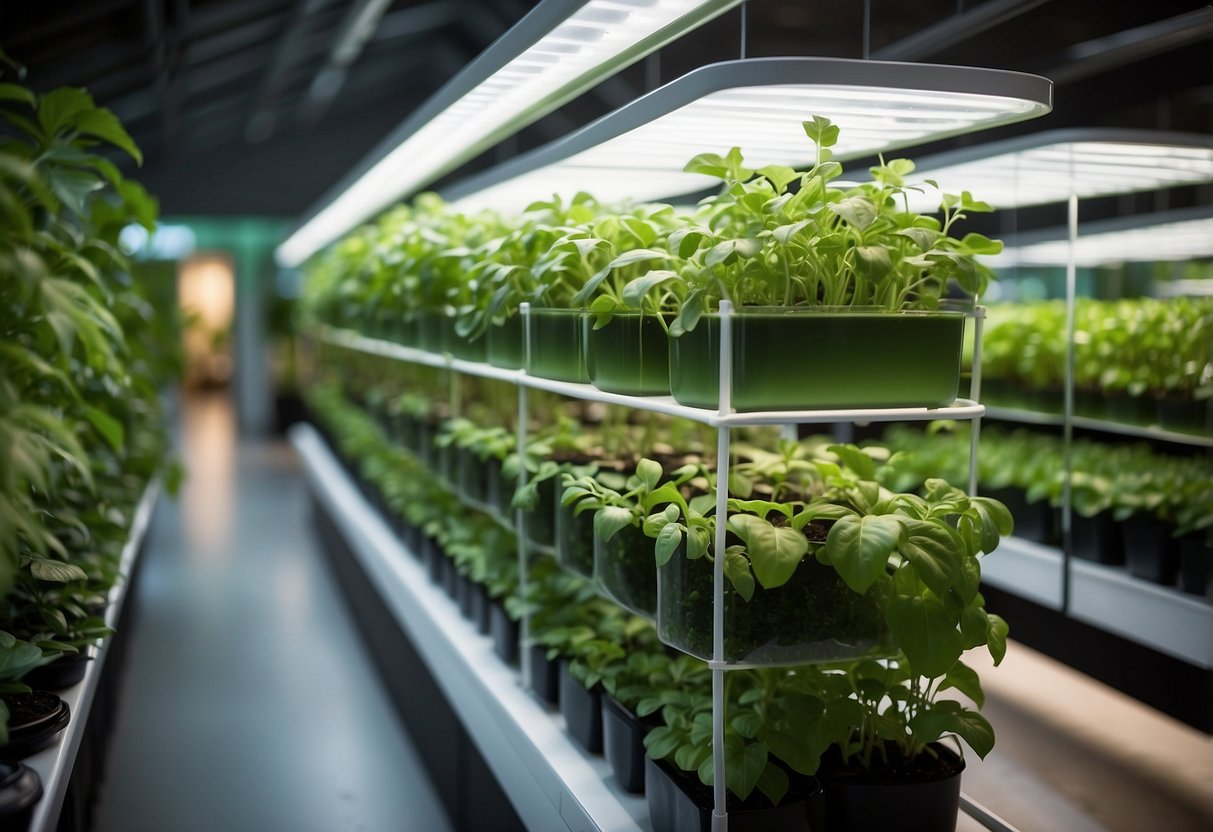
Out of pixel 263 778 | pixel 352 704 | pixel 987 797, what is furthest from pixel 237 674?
pixel 987 797

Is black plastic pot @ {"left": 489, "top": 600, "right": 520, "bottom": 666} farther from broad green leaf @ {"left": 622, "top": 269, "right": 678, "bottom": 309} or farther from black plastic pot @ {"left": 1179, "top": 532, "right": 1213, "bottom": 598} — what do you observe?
black plastic pot @ {"left": 1179, "top": 532, "right": 1213, "bottom": 598}

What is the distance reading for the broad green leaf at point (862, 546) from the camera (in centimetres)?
159

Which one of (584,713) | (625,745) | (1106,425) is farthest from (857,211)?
(1106,425)

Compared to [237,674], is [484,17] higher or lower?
higher

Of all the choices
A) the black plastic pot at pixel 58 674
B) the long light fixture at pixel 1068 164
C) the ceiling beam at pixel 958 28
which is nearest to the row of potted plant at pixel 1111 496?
the long light fixture at pixel 1068 164

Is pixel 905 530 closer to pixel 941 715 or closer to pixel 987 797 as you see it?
pixel 941 715

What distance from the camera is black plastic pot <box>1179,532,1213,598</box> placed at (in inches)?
119

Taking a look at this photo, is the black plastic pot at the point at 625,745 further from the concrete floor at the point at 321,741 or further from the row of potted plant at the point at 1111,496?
the row of potted plant at the point at 1111,496

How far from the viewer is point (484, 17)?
8812 millimetres

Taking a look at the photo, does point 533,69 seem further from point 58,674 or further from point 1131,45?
point 1131,45

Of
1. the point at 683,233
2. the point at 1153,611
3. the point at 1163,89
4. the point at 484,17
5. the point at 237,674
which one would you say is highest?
the point at 484,17

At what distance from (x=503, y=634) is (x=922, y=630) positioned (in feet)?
4.88

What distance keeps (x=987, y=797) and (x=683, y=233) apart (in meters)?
2.06

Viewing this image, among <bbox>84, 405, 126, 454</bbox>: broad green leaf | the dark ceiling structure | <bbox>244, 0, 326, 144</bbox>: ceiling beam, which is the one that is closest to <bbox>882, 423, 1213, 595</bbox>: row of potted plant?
the dark ceiling structure
